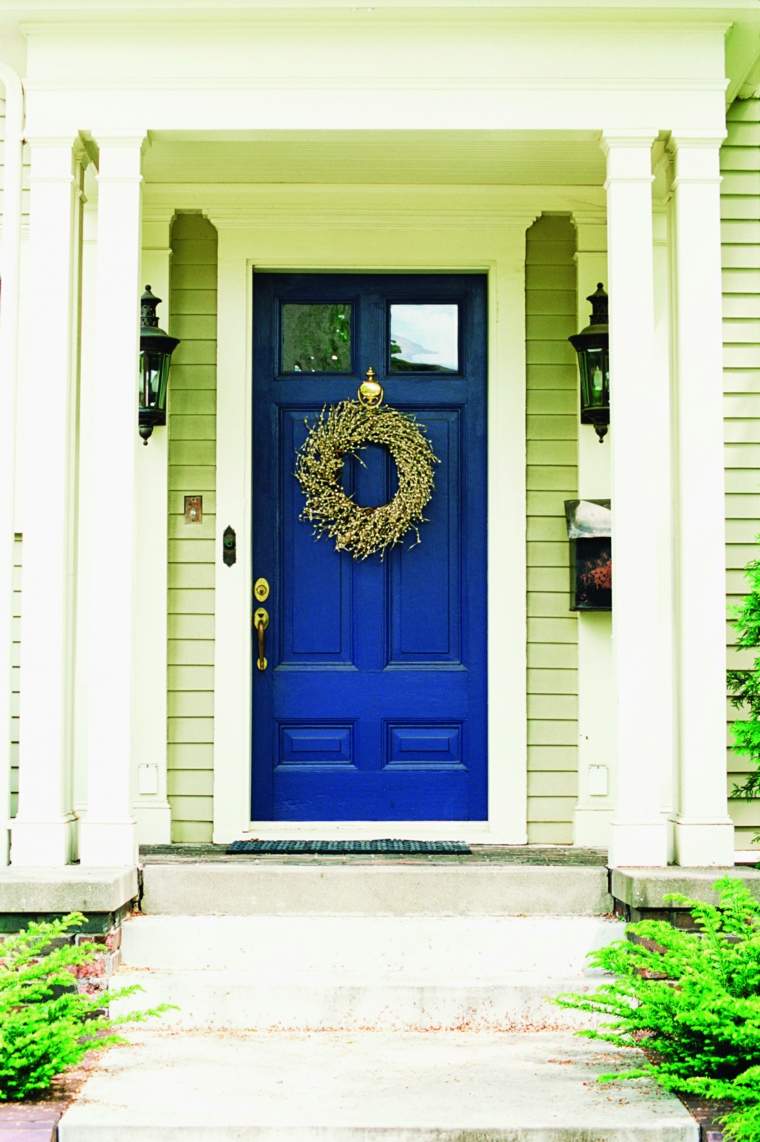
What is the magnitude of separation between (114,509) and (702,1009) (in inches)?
97.4

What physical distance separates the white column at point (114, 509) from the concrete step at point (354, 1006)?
0.52 m

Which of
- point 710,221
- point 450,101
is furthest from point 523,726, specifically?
point 450,101

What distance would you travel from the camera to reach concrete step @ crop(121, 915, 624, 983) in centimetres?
441

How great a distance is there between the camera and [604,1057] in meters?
3.89

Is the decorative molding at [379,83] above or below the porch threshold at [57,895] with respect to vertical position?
above

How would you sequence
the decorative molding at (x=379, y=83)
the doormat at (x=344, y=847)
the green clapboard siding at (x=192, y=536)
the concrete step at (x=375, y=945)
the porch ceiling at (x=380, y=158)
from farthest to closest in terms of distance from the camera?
the green clapboard siding at (x=192, y=536)
the doormat at (x=344, y=847)
the porch ceiling at (x=380, y=158)
the decorative molding at (x=379, y=83)
the concrete step at (x=375, y=945)

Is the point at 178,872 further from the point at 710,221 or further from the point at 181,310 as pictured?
the point at 710,221

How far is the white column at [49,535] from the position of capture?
454cm

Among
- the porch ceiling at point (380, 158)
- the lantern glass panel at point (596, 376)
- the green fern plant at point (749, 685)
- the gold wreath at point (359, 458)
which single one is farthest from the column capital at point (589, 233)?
the green fern plant at point (749, 685)

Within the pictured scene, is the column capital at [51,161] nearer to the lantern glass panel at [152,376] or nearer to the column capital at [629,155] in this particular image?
the lantern glass panel at [152,376]

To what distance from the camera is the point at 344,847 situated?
514 centimetres

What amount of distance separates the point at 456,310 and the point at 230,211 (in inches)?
40.5

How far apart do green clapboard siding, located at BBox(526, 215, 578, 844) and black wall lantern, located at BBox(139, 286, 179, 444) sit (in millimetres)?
1503

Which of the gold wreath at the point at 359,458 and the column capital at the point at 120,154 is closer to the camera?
the column capital at the point at 120,154
